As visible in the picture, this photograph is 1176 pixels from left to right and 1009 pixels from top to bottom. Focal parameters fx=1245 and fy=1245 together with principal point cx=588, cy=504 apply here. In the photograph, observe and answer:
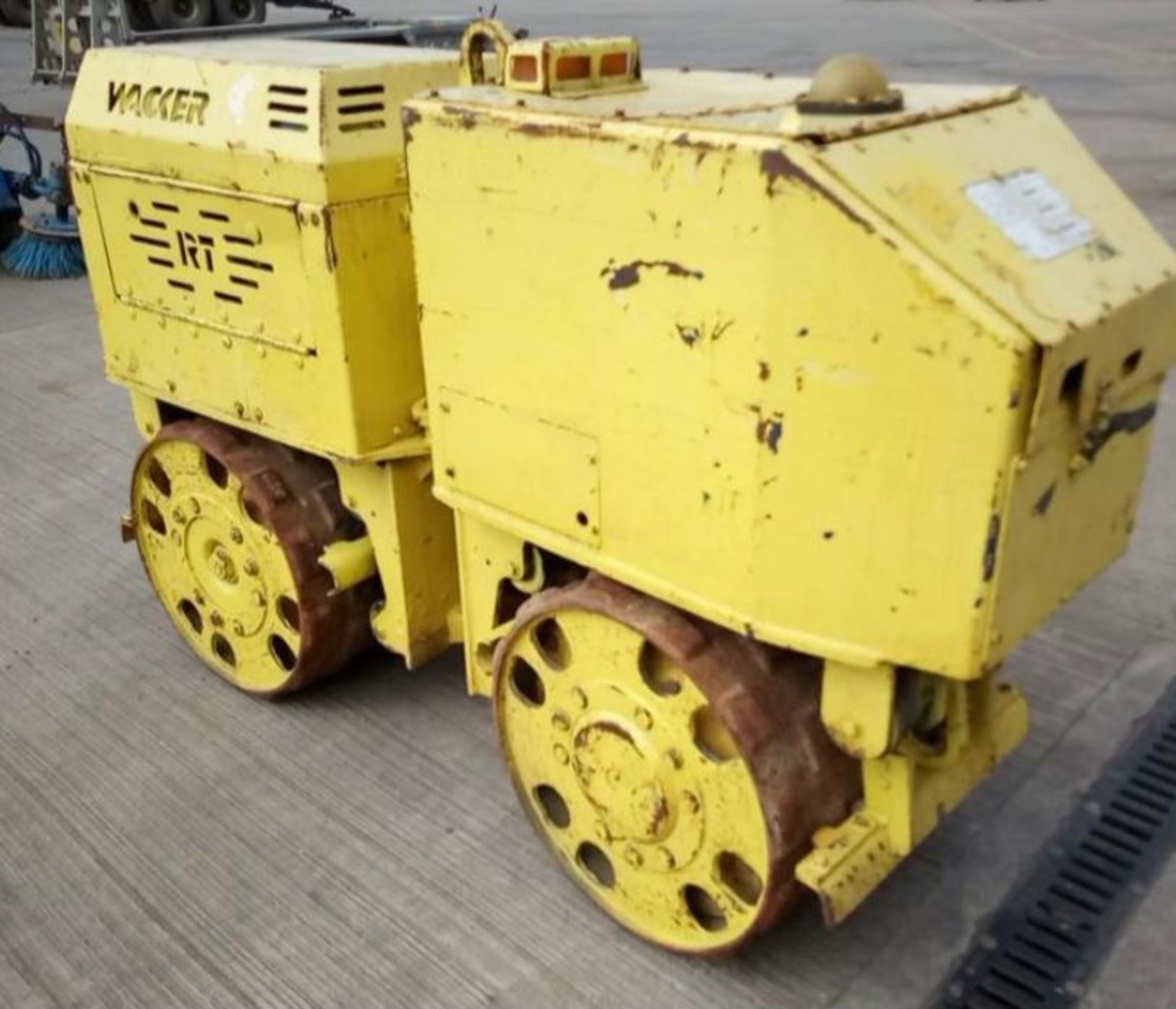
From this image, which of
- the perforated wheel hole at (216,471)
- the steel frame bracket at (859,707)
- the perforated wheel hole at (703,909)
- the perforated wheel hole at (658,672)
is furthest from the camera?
the perforated wheel hole at (216,471)

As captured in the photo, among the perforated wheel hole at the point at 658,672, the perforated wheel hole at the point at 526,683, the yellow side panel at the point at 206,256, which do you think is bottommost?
the perforated wheel hole at the point at 526,683

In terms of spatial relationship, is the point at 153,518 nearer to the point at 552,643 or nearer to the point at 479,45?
the point at 552,643

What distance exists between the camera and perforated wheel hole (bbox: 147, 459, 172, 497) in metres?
2.98

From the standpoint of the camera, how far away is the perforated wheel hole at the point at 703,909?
6.99 ft

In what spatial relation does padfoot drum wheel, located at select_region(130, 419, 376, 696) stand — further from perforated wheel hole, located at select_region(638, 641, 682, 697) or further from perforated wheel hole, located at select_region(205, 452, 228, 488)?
perforated wheel hole, located at select_region(638, 641, 682, 697)

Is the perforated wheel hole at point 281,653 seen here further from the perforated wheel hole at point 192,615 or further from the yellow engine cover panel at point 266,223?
the yellow engine cover panel at point 266,223

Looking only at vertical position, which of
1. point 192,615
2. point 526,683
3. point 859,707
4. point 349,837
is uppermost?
point 859,707

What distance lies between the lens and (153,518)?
307cm

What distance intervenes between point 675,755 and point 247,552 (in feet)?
4.05

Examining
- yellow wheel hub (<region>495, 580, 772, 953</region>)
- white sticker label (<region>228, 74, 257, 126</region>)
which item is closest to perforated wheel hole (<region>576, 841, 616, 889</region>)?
yellow wheel hub (<region>495, 580, 772, 953</region>)

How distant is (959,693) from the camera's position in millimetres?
1962

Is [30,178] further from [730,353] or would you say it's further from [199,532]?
[730,353]

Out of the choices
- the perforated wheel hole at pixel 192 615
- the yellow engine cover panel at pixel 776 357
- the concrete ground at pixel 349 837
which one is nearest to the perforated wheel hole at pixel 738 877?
the concrete ground at pixel 349 837

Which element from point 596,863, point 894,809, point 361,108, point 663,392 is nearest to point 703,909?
point 596,863
